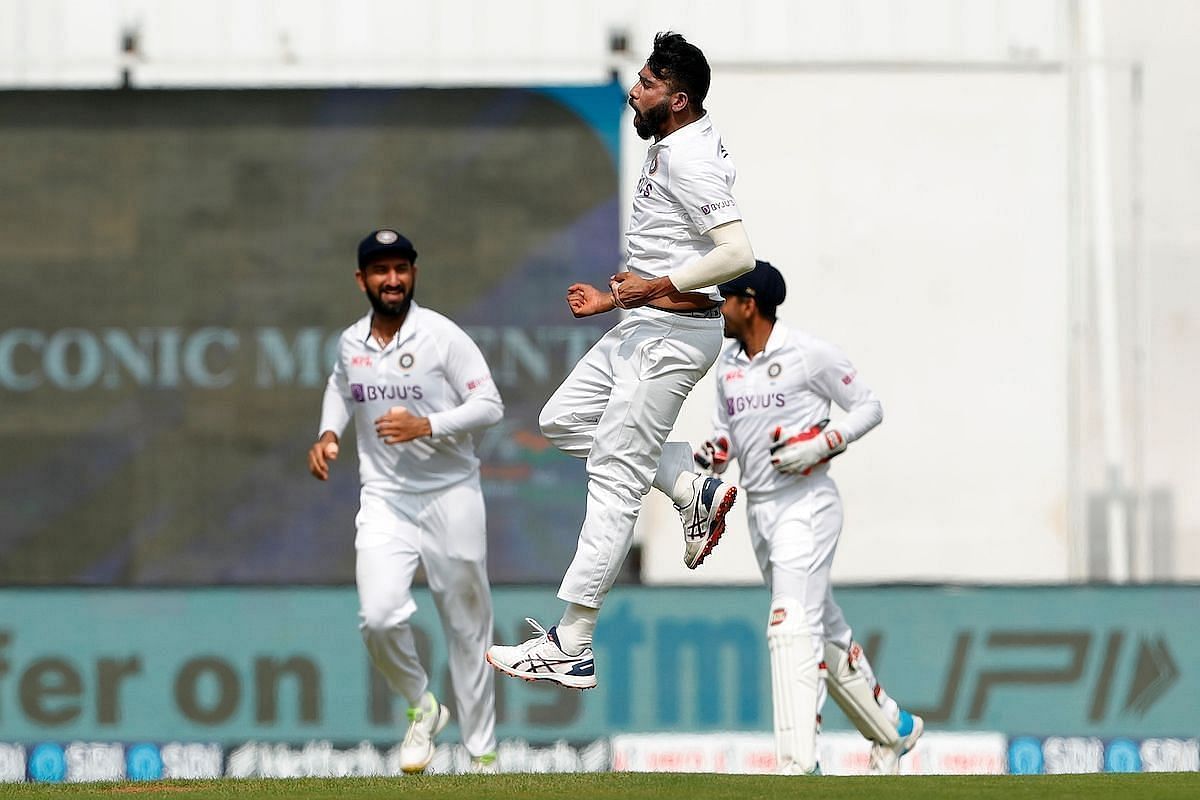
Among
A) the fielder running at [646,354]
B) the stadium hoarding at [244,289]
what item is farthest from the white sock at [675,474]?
→ the stadium hoarding at [244,289]

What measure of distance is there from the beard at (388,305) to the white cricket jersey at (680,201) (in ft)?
8.48

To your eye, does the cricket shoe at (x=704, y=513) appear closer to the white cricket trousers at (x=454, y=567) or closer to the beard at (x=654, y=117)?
the beard at (x=654, y=117)

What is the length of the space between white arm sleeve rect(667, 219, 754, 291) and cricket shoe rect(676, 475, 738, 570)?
90 centimetres

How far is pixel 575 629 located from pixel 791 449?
236 centimetres

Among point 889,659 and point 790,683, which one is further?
point 889,659

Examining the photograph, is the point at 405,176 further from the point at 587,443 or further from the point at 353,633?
the point at 587,443

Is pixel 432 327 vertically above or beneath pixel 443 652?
above

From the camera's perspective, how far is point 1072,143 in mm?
15195

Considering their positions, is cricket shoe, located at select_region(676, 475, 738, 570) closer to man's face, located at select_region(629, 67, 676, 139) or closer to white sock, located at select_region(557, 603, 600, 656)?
white sock, located at select_region(557, 603, 600, 656)

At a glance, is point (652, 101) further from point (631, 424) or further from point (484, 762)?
point (484, 762)

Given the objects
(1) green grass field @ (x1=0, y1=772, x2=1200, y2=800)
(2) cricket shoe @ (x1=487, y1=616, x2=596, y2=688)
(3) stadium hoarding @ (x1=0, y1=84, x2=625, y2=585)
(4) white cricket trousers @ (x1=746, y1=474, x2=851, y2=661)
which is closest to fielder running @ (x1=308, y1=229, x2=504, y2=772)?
(4) white cricket trousers @ (x1=746, y1=474, x2=851, y2=661)

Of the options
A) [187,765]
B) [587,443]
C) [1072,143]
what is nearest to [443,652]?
[187,765]

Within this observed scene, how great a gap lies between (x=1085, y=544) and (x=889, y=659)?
303 centimetres

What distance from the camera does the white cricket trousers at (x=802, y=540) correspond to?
384 inches
